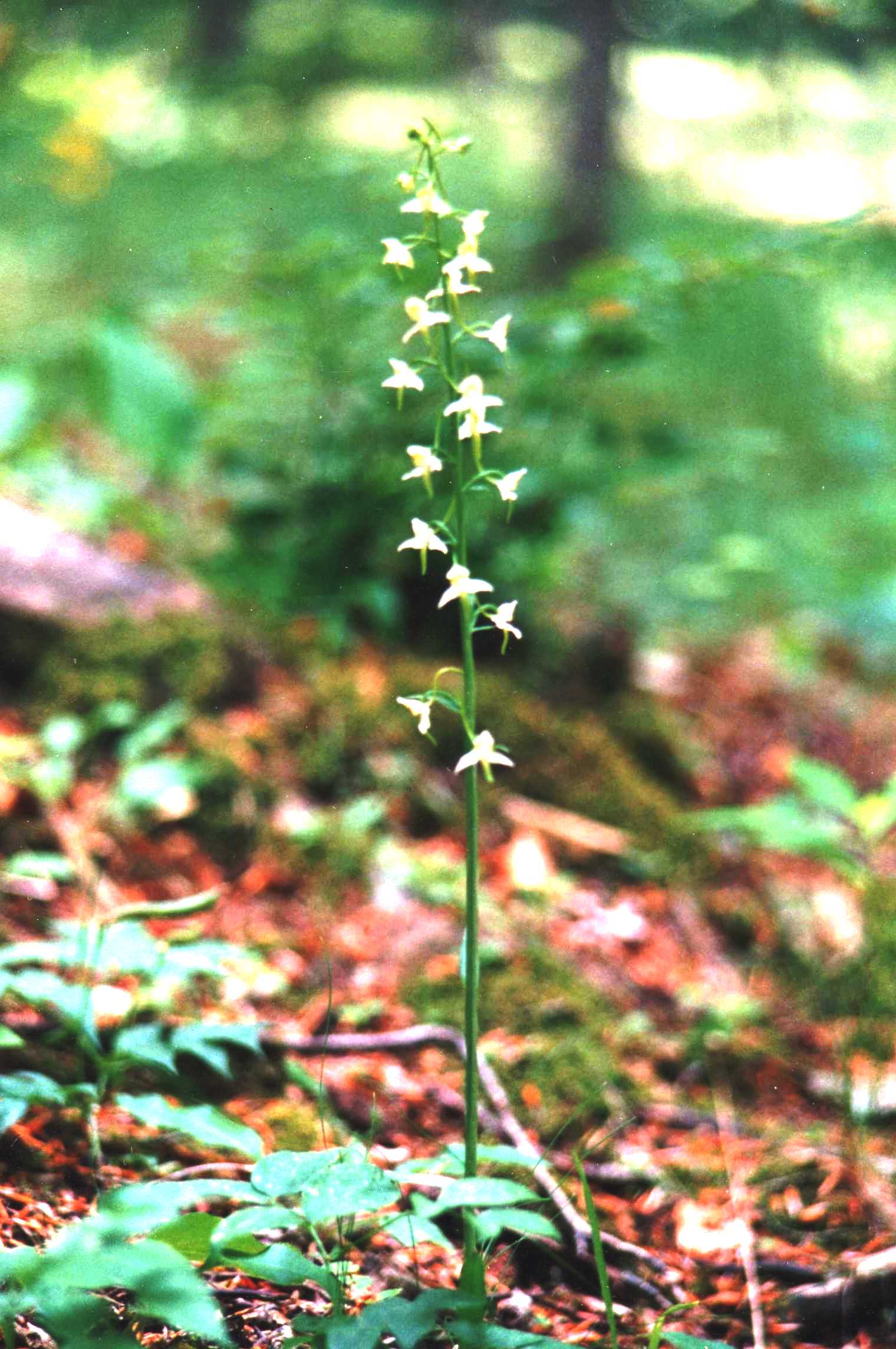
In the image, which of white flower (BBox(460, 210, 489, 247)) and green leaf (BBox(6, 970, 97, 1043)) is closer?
white flower (BBox(460, 210, 489, 247))

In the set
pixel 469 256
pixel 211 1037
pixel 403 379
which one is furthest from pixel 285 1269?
pixel 469 256

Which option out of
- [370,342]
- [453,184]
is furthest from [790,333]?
[370,342]

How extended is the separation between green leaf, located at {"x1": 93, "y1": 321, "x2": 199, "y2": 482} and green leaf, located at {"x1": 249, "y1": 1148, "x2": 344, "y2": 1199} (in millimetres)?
2403

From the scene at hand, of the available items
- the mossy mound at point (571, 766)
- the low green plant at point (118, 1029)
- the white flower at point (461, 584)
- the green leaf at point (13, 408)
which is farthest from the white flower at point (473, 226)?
the green leaf at point (13, 408)

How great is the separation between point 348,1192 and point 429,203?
1.09 meters

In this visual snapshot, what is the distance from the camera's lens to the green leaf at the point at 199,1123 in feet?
3.90

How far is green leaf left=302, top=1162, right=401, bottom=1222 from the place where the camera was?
1008 mm

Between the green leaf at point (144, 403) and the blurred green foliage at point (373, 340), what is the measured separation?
0.01 metres

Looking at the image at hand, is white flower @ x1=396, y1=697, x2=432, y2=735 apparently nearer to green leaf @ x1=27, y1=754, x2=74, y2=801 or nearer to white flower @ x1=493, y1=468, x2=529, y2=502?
white flower @ x1=493, y1=468, x2=529, y2=502

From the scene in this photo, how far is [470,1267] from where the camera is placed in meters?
1.10

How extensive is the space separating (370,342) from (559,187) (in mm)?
→ 3776

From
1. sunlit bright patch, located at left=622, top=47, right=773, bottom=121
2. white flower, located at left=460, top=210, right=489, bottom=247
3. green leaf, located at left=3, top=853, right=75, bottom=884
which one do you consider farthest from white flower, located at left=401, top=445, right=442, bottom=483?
sunlit bright patch, located at left=622, top=47, right=773, bottom=121

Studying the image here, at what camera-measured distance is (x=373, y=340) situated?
3156 mm

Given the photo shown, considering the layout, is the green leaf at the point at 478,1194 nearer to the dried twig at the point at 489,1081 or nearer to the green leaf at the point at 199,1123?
the green leaf at the point at 199,1123
